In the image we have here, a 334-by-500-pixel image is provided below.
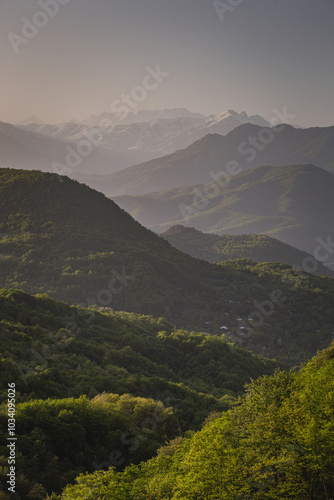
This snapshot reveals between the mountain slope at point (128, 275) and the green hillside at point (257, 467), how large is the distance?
89505mm

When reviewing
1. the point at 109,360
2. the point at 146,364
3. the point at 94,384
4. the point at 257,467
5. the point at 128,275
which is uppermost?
the point at 128,275

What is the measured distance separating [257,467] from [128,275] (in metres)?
114

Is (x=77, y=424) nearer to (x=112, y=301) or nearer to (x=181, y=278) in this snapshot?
(x=112, y=301)

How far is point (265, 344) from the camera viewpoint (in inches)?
4685

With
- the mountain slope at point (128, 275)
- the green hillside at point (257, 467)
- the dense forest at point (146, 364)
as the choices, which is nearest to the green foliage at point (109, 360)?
the dense forest at point (146, 364)

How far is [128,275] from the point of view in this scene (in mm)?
133875

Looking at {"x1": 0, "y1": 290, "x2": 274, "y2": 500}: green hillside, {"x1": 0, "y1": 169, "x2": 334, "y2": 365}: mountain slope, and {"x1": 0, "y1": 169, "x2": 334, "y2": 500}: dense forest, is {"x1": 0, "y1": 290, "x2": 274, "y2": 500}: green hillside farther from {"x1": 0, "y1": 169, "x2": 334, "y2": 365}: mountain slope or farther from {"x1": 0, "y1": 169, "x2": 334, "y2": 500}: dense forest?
{"x1": 0, "y1": 169, "x2": 334, "y2": 365}: mountain slope

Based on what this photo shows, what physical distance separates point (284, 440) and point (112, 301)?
107 m

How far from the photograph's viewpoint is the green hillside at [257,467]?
20812mm

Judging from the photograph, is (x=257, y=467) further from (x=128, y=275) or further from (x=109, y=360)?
(x=128, y=275)

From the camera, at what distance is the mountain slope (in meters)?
123

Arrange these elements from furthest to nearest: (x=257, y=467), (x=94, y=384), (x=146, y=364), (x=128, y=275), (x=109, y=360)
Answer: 1. (x=128, y=275)
2. (x=146, y=364)
3. (x=109, y=360)
4. (x=94, y=384)
5. (x=257, y=467)

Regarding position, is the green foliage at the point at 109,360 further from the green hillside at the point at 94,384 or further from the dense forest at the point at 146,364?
the dense forest at the point at 146,364

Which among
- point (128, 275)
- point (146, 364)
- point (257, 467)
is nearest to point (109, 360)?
point (146, 364)
